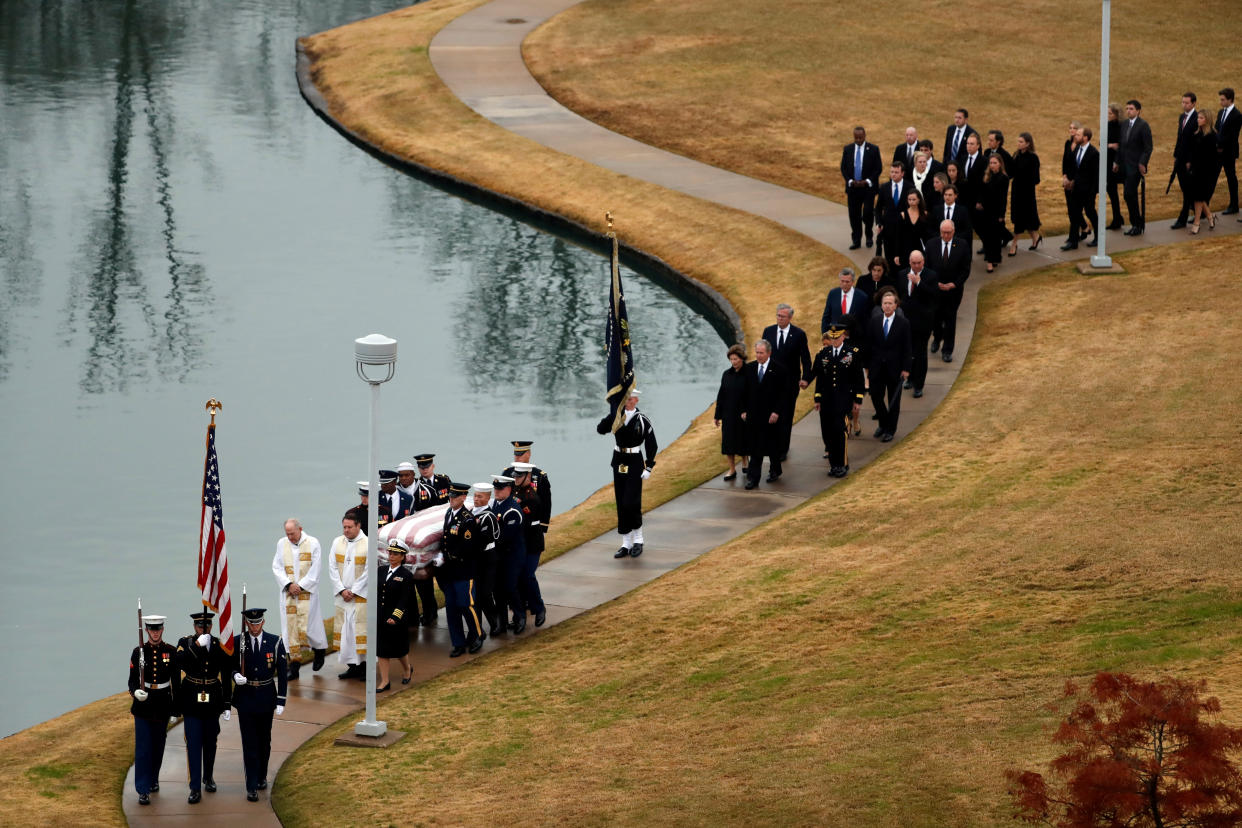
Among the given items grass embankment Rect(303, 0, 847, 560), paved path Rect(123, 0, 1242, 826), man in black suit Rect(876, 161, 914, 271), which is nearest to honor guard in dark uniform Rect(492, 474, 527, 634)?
paved path Rect(123, 0, 1242, 826)

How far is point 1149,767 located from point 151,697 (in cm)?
842

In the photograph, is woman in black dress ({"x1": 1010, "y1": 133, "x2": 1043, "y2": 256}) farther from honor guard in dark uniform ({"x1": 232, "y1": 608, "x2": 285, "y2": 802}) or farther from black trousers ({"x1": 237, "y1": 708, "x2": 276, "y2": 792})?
black trousers ({"x1": 237, "y1": 708, "x2": 276, "y2": 792})

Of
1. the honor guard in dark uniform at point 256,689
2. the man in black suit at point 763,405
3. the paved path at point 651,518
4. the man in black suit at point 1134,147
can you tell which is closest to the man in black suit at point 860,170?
the paved path at point 651,518

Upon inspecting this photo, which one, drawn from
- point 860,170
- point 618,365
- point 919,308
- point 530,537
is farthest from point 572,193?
point 530,537

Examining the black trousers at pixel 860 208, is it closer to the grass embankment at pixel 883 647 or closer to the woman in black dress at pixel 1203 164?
the woman in black dress at pixel 1203 164

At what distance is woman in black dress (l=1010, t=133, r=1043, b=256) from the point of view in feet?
87.4

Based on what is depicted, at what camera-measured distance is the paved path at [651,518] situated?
48.7 feet

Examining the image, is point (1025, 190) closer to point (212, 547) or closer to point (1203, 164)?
point (1203, 164)

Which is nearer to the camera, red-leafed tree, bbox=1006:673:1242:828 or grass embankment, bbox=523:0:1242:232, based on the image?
red-leafed tree, bbox=1006:673:1242:828

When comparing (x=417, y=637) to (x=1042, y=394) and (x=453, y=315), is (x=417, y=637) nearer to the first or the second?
(x=1042, y=394)

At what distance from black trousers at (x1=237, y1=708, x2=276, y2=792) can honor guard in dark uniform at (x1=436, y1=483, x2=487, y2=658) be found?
2.87 m

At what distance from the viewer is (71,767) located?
590 inches

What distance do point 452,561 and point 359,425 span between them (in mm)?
9891

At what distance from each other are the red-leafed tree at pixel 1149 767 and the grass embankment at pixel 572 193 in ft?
33.8
